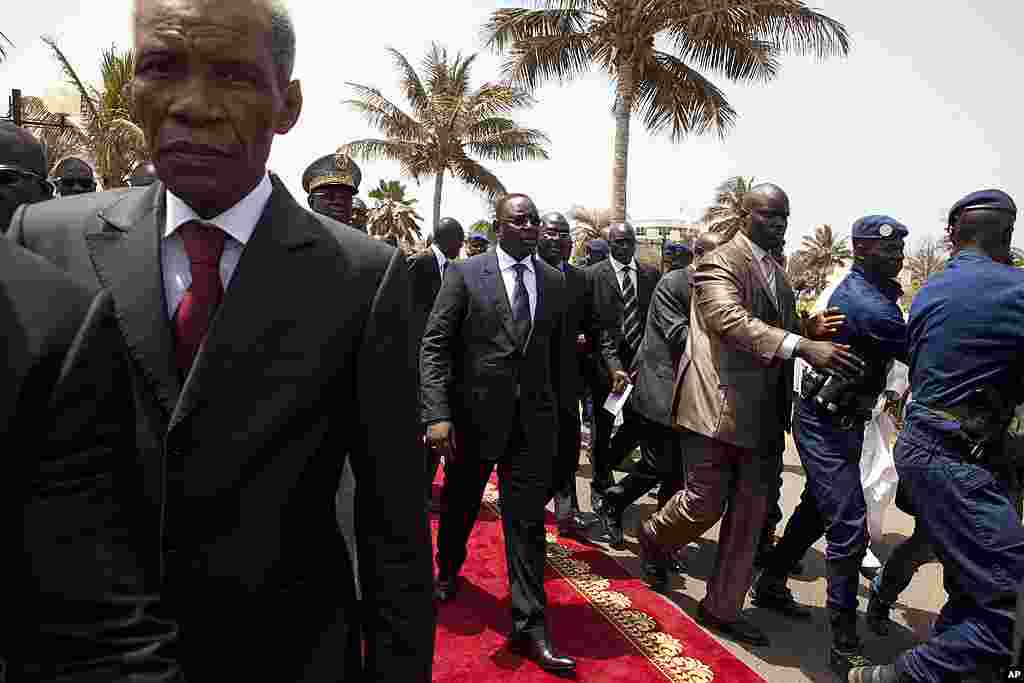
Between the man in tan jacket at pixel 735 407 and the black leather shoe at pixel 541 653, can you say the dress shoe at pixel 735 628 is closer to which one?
the man in tan jacket at pixel 735 407

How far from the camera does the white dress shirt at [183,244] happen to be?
1341 mm

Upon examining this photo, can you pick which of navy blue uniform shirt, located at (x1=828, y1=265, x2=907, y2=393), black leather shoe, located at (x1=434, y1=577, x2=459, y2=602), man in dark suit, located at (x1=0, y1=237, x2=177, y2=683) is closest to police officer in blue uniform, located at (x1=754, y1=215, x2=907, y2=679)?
navy blue uniform shirt, located at (x1=828, y1=265, x2=907, y2=393)

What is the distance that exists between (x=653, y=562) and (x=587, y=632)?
2.44 feet

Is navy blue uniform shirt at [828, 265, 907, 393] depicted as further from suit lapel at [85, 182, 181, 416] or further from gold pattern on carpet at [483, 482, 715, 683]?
suit lapel at [85, 182, 181, 416]

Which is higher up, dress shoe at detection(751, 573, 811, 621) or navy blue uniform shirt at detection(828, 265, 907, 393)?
navy blue uniform shirt at detection(828, 265, 907, 393)

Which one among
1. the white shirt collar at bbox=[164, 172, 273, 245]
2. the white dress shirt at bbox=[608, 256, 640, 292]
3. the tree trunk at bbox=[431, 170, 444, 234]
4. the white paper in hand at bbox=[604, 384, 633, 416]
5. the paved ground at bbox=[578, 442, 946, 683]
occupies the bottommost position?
the paved ground at bbox=[578, 442, 946, 683]

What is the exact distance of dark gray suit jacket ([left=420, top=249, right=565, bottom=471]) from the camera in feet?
11.9

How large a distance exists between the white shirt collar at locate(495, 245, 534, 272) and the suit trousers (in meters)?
1.32

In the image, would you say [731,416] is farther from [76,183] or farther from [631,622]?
[76,183]

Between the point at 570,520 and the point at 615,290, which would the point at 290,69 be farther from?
the point at 615,290

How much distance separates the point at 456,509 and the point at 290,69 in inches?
114

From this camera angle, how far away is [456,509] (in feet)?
12.9

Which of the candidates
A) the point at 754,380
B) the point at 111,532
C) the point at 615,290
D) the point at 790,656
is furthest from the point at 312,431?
the point at 615,290

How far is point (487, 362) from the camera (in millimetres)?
3684
